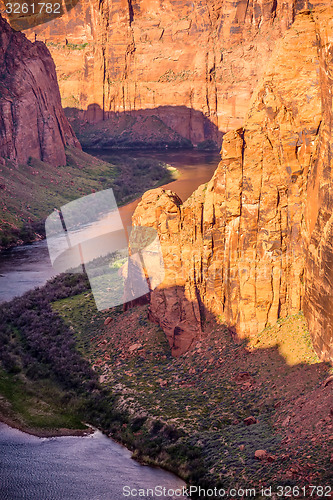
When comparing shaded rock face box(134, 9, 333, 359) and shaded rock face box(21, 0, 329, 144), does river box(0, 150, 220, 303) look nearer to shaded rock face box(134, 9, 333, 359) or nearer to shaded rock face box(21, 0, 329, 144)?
shaded rock face box(134, 9, 333, 359)

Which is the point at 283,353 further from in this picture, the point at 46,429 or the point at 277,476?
the point at 46,429

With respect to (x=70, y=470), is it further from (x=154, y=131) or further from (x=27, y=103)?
(x=154, y=131)

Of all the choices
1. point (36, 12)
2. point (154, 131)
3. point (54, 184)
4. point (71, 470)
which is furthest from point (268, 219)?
point (36, 12)

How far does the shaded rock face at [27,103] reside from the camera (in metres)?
82.4

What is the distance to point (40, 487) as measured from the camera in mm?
25250

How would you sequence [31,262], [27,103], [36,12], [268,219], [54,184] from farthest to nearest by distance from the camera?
[36,12], [54,184], [27,103], [31,262], [268,219]

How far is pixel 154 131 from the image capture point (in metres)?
154

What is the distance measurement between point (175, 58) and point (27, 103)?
75680mm

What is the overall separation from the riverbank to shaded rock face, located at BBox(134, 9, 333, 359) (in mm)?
40088

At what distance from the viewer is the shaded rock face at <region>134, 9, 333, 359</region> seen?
968 inches

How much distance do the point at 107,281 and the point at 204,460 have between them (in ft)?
71.9

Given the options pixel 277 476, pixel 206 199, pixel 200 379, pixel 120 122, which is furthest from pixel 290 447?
pixel 120 122

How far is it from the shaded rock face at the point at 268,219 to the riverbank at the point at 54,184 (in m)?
40.1

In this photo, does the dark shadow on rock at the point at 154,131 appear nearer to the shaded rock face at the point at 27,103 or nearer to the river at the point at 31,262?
the river at the point at 31,262
